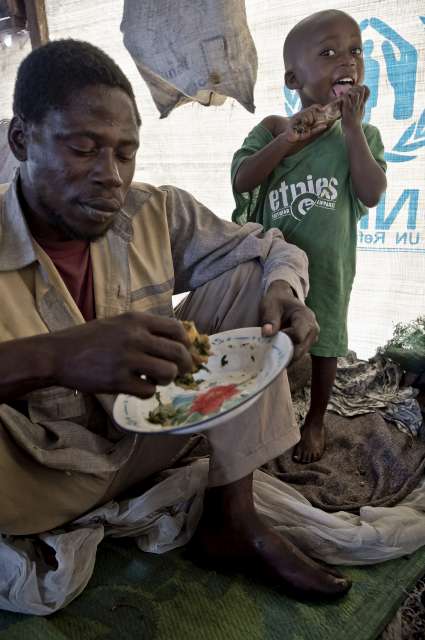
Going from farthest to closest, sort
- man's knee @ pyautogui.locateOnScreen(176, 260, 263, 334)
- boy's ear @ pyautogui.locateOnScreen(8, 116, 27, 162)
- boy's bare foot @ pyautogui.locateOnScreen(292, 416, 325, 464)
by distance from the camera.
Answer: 1. boy's bare foot @ pyautogui.locateOnScreen(292, 416, 325, 464)
2. man's knee @ pyautogui.locateOnScreen(176, 260, 263, 334)
3. boy's ear @ pyautogui.locateOnScreen(8, 116, 27, 162)

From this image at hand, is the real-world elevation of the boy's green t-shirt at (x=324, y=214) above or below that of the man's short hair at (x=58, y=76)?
below

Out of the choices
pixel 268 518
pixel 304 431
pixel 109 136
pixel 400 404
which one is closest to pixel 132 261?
pixel 109 136

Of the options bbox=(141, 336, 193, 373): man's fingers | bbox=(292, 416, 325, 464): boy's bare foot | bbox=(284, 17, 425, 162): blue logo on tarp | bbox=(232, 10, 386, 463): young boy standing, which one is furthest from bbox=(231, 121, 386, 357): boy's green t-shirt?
bbox=(141, 336, 193, 373): man's fingers

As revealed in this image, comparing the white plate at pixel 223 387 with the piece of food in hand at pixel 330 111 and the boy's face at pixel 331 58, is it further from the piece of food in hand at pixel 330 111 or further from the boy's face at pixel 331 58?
the boy's face at pixel 331 58

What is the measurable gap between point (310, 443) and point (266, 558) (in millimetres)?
724

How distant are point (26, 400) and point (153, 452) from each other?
1.13 ft

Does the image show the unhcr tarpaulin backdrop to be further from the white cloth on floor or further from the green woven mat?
the green woven mat

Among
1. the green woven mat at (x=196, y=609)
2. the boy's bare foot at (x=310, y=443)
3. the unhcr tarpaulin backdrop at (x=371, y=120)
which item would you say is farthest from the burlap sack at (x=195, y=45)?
the green woven mat at (x=196, y=609)

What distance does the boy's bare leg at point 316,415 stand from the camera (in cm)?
194

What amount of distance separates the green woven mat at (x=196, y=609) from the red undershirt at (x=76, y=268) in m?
0.63

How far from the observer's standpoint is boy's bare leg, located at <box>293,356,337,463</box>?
1.94 metres

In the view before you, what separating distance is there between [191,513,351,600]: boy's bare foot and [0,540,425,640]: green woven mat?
3cm

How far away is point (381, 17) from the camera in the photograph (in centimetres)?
234

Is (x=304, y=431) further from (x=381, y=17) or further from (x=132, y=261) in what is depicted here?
(x=381, y=17)
